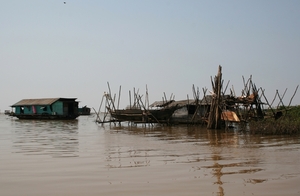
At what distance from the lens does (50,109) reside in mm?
36594

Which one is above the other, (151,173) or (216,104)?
(216,104)

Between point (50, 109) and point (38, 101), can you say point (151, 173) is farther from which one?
point (38, 101)

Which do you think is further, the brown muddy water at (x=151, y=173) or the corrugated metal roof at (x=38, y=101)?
the corrugated metal roof at (x=38, y=101)

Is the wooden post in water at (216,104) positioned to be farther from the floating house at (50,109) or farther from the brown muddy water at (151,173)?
the floating house at (50,109)

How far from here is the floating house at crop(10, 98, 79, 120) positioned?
36000 millimetres

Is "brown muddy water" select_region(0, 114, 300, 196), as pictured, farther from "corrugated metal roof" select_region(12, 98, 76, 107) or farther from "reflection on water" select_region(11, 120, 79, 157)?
"corrugated metal roof" select_region(12, 98, 76, 107)

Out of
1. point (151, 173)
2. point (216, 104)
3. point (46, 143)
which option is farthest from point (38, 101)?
point (151, 173)

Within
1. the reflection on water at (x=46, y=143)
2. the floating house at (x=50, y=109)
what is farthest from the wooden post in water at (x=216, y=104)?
the floating house at (x=50, y=109)

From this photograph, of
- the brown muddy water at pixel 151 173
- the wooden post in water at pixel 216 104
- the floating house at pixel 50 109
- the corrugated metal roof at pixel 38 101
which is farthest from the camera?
the corrugated metal roof at pixel 38 101

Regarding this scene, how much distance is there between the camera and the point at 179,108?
24.3m

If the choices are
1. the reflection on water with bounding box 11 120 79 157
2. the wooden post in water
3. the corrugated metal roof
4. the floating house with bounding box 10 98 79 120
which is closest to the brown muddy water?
→ the reflection on water with bounding box 11 120 79 157

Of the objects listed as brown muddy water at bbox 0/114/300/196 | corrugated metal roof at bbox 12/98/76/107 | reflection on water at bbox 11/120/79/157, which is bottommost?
brown muddy water at bbox 0/114/300/196

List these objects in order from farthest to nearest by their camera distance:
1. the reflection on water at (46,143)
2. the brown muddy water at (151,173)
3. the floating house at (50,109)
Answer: the floating house at (50,109) < the reflection on water at (46,143) < the brown muddy water at (151,173)

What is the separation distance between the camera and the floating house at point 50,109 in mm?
36000
